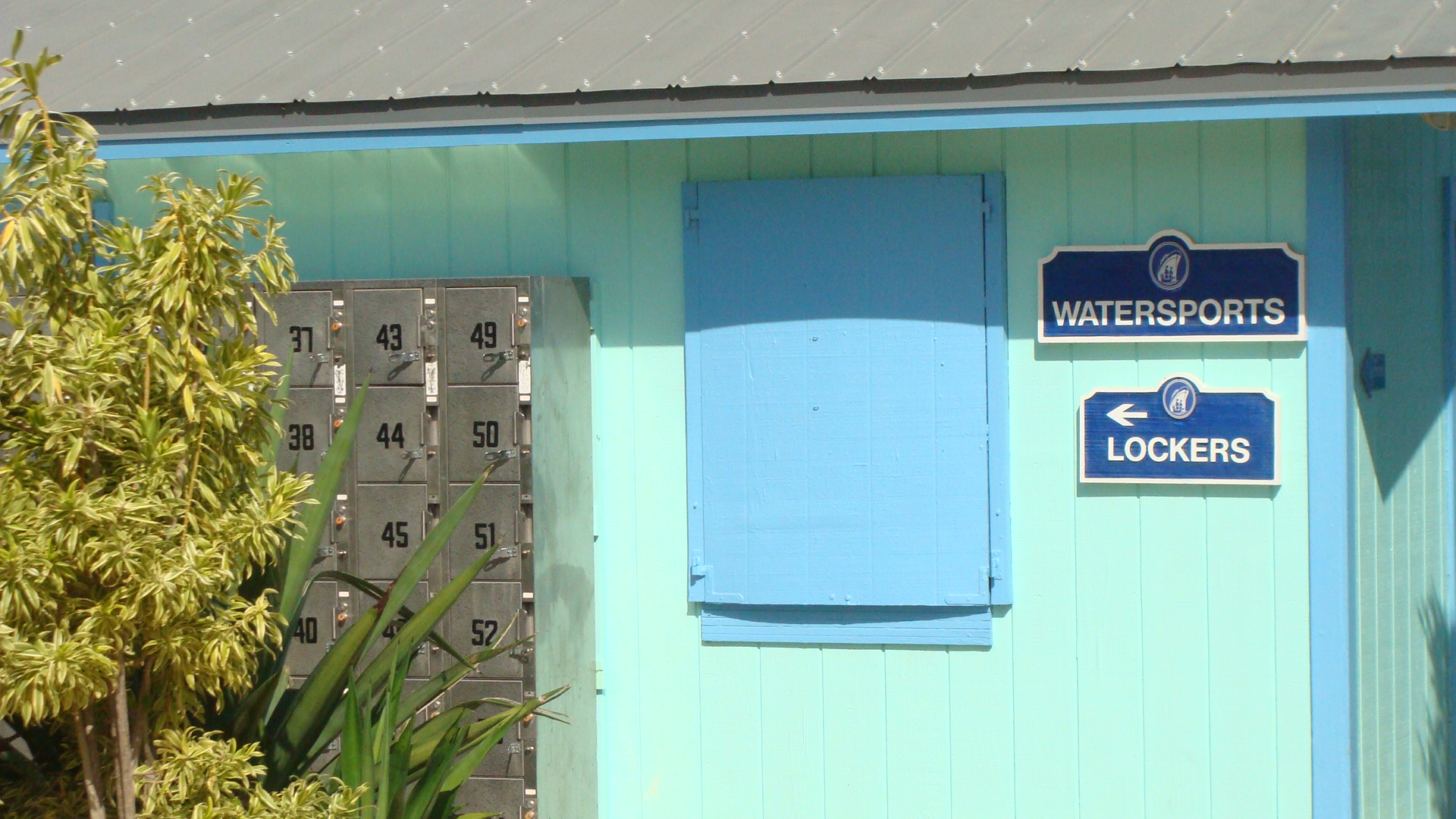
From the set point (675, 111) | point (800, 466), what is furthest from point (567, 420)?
point (675, 111)

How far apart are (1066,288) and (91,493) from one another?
3182 millimetres

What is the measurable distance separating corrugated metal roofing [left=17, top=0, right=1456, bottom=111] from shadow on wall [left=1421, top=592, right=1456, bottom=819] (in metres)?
2.36

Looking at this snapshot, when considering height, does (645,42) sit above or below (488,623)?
above

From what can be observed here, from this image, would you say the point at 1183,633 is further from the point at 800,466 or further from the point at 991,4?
the point at 991,4

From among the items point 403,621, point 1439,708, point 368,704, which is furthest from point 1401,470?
point 368,704

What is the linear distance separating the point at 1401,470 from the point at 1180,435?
1087mm

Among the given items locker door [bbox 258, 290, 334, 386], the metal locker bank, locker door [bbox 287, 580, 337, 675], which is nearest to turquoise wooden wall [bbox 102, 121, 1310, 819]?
the metal locker bank

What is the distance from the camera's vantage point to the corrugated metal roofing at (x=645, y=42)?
175 inches

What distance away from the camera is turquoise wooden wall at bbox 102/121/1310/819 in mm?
4855

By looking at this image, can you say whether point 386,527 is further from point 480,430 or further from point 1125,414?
point 1125,414

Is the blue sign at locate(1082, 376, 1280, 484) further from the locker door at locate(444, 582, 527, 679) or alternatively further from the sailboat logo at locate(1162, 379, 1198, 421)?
the locker door at locate(444, 582, 527, 679)

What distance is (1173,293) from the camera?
483 centimetres

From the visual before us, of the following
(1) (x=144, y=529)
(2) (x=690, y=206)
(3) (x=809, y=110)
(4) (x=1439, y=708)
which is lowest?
(4) (x=1439, y=708)

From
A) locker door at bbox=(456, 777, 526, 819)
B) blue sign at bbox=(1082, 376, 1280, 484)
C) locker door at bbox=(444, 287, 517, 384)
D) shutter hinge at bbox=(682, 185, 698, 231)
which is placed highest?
shutter hinge at bbox=(682, 185, 698, 231)
